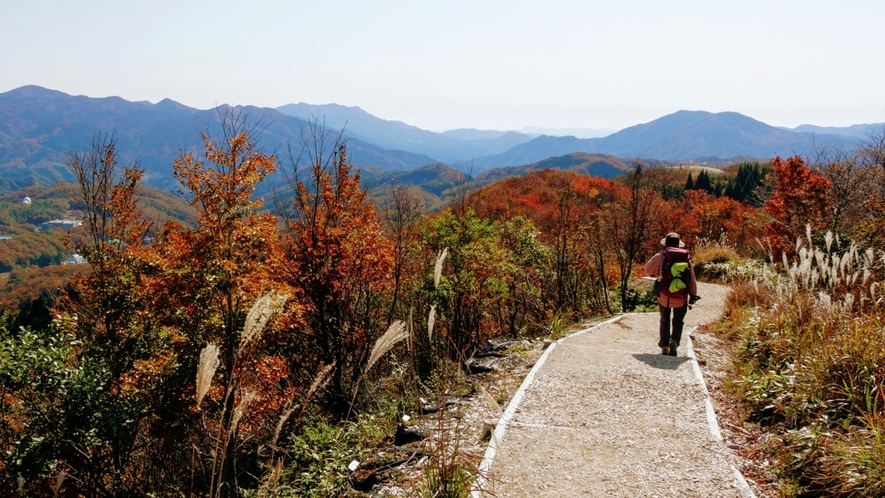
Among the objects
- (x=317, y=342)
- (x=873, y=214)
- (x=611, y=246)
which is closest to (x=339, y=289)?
(x=317, y=342)

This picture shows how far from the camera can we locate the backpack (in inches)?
310

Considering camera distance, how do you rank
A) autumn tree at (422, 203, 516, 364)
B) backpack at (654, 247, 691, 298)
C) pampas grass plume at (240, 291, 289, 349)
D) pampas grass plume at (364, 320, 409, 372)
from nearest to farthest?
pampas grass plume at (240, 291, 289, 349), pampas grass plume at (364, 320, 409, 372), backpack at (654, 247, 691, 298), autumn tree at (422, 203, 516, 364)

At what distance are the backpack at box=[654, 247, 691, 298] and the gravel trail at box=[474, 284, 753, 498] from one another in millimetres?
1057

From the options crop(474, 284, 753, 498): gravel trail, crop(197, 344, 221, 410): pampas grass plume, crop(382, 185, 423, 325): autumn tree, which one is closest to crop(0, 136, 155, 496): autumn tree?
crop(382, 185, 423, 325): autumn tree

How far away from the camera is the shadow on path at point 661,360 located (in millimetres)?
7397

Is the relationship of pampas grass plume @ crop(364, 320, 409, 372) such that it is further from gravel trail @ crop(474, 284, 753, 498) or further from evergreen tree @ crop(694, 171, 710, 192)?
evergreen tree @ crop(694, 171, 710, 192)

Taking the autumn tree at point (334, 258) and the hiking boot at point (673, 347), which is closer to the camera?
the hiking boot at point (673, 347)

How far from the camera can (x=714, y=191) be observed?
251ft

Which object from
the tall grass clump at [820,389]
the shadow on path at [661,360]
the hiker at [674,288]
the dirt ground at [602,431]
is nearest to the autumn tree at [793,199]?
the hiker at [674,288]

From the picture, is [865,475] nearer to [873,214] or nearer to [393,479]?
[393,479]

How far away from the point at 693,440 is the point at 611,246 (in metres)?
15.6

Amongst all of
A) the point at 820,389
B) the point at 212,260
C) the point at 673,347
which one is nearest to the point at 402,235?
the point at 212,260

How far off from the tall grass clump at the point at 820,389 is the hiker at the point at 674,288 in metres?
1.07

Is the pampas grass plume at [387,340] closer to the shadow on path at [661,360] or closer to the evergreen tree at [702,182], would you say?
the shadow on path at [661,360]
